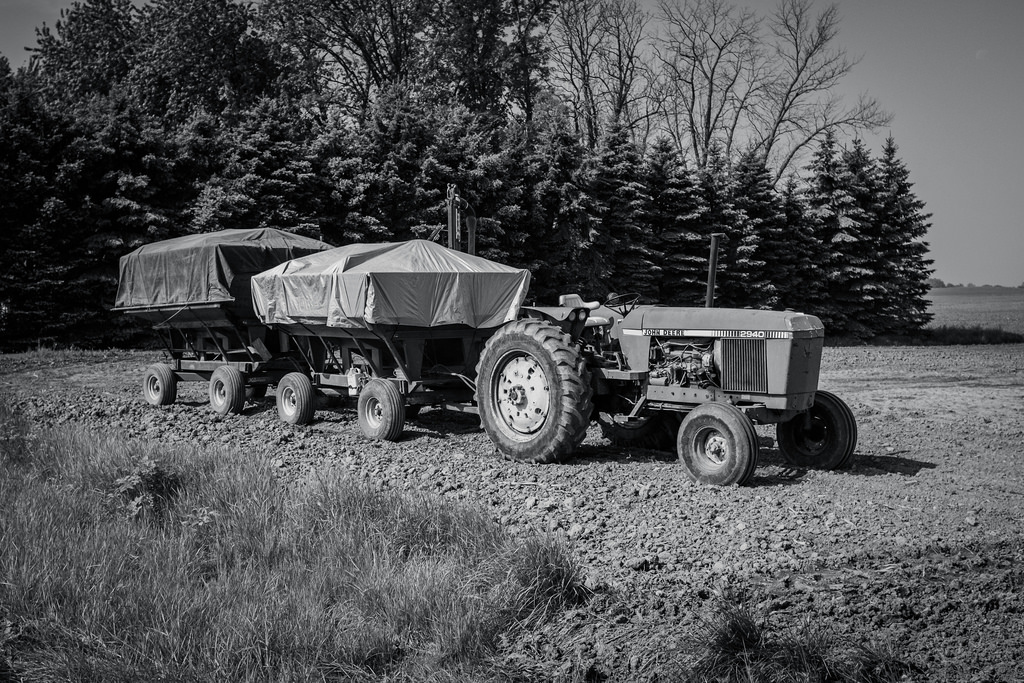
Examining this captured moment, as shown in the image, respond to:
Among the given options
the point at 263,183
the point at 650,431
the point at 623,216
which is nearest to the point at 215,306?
the point at 650,431

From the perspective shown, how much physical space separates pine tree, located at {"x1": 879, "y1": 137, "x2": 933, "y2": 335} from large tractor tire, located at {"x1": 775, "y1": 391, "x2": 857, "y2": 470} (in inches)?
982

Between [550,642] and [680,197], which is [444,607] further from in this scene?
[680,197]

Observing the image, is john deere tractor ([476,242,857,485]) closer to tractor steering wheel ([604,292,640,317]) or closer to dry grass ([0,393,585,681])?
tractor steering wheel ([604,292,640,317])

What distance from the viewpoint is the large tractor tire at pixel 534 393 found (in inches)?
306

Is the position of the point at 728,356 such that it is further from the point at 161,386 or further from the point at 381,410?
the point at 161,386

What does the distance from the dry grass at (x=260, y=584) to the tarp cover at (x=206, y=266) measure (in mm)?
5340

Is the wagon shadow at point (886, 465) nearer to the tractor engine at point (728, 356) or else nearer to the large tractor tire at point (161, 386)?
the tractor engine at point (728, 356)

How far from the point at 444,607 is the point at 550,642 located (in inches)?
22.8

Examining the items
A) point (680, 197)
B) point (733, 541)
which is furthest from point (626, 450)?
point (680, 197)

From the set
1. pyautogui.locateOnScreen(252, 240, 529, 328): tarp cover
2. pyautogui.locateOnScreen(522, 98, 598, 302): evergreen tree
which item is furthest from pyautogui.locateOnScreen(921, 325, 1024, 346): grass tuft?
pyautogui.locateOnScreen(252, 240, 529, 328): tarp cover

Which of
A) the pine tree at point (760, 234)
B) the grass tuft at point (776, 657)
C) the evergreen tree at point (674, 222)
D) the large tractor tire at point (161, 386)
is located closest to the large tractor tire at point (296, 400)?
the large tractor tire at point (161, 386)

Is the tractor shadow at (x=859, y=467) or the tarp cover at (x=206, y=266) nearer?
the tractor shadow at (x=859, y=467)

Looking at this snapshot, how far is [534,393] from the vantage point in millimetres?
8219

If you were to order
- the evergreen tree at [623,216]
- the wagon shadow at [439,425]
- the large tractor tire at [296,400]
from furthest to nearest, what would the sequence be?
the evergreen tree at [623,216] → the large tractor tire at [296,400] → the wagon shadow at [439,425]
